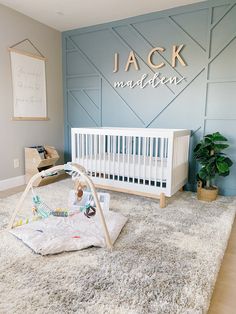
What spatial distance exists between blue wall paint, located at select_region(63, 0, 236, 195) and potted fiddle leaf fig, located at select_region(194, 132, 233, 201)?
0.97ft

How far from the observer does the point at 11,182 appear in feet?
10.5

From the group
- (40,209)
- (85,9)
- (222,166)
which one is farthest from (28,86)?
(222,166)

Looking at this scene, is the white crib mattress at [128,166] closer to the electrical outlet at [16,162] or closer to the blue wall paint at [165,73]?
the blue wall paint at [165,73]

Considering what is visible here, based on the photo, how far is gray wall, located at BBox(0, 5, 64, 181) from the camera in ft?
9.74

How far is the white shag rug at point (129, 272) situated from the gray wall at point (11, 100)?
1.27m

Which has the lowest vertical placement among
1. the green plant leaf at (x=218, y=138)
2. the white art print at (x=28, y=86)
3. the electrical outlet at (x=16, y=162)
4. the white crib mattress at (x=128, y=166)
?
the electrical outlet at (x=16, y=162)

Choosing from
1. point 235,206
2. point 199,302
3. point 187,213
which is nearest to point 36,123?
point 187,213

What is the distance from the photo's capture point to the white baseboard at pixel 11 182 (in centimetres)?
308

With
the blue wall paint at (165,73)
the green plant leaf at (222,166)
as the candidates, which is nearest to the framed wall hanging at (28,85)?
the blue wall paint at (165,73)

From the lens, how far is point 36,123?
11.4ft

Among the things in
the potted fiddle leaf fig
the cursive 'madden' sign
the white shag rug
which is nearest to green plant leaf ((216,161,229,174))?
the potted fiddle leaf fig

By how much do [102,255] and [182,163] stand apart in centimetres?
153

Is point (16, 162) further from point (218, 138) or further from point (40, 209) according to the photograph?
point (218, 138)

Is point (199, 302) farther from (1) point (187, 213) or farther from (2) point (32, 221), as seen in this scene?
(2) point (32, 221)
